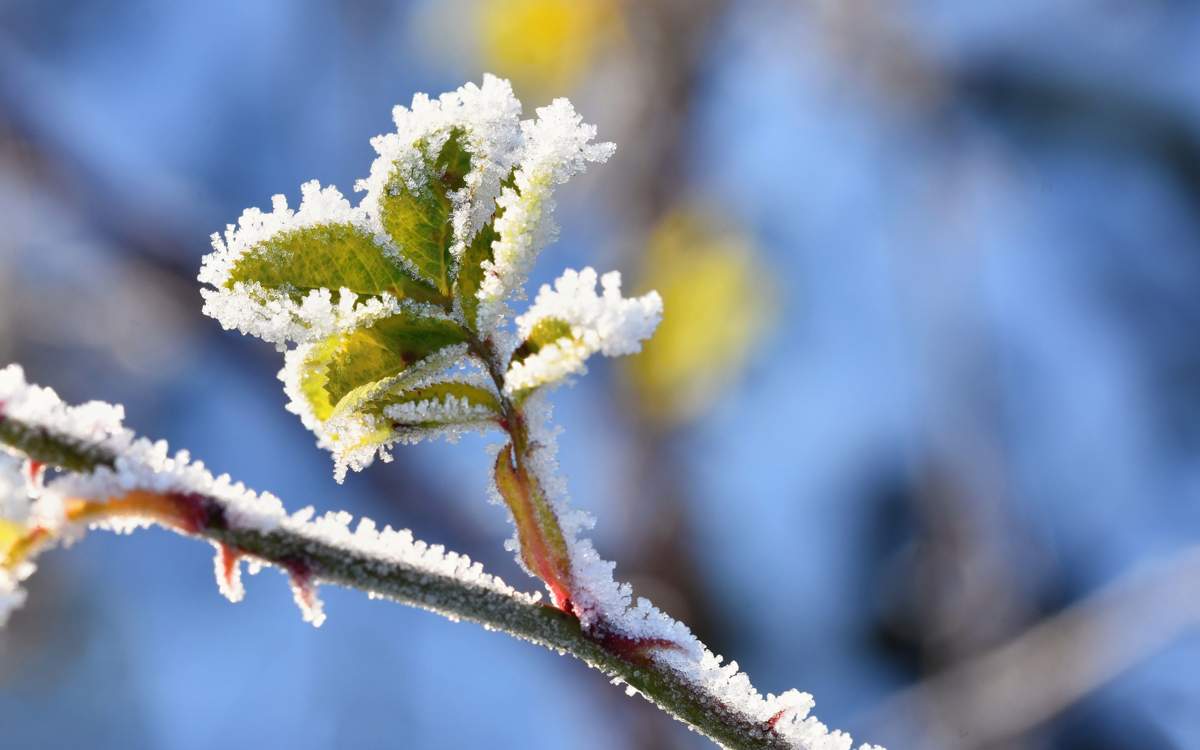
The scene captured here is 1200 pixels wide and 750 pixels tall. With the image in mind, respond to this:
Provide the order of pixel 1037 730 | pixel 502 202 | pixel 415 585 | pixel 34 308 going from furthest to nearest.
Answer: pixel 34 308 < pixel 1037 730 < pixel 502 202 < pixel 415 585

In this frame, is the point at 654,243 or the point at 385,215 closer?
the point at 385,215

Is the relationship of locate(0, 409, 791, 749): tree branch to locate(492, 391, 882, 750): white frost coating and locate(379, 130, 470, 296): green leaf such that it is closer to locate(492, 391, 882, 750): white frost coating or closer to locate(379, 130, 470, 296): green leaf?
locate(492, 391, 882, 750): white frost coating

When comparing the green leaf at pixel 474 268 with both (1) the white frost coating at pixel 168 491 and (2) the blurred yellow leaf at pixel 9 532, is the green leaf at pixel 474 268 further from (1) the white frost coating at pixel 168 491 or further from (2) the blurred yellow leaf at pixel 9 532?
(2) the blurred yellow leaf at pixel 9 532

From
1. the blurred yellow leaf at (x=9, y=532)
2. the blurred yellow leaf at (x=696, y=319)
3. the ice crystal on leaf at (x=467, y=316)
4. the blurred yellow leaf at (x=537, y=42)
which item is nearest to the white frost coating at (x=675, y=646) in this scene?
the ice crystal on leaf at (x=467, y=316)

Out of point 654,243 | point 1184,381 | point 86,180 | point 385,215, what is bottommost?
point 385,215

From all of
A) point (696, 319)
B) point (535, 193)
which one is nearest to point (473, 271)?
point (535, 193)

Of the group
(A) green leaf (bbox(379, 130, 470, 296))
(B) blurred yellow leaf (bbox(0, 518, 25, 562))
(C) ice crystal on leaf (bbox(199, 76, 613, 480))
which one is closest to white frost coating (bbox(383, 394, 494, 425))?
(C) ice crystal on leaf (bbox(199, 76, 613, 480))

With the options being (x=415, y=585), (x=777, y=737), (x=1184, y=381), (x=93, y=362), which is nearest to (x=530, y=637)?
(x=415, y=585)

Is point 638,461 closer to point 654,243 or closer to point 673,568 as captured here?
point 673,568
